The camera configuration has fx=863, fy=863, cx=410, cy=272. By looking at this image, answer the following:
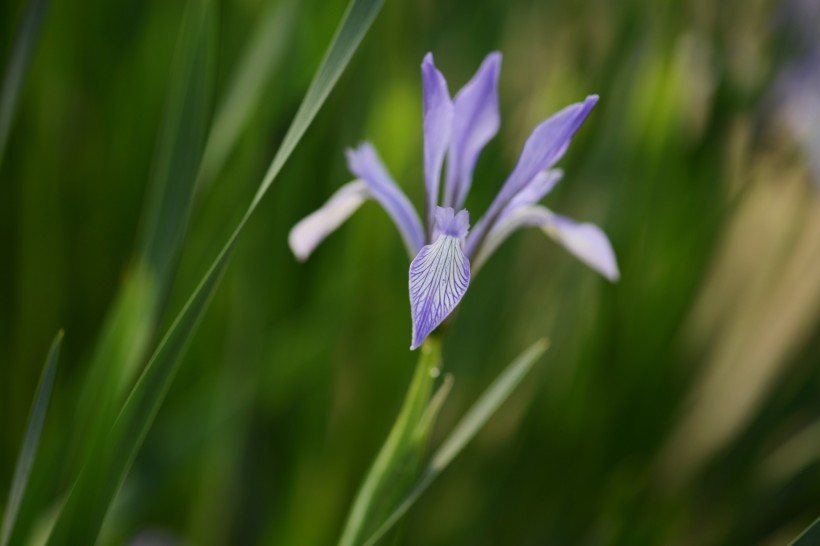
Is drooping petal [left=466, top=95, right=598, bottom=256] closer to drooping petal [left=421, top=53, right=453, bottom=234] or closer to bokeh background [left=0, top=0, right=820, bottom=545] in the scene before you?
drooping petal [left=421, top=53, right=453, bottom=234]

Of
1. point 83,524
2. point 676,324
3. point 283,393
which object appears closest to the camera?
point 83,524

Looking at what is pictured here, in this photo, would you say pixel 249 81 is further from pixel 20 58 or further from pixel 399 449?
pixel 399 449

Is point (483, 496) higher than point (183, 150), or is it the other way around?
point (183, 150)

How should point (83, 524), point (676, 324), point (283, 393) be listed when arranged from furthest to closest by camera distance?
point (676, 324)
point (283, 393)
point (83, 524)

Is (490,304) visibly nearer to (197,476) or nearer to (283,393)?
(283,393)

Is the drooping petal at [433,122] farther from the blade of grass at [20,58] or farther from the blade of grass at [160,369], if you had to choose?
the blade of grass at [20,58]

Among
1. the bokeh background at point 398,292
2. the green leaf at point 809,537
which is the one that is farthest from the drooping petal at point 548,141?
the bokeh background at point 398,292

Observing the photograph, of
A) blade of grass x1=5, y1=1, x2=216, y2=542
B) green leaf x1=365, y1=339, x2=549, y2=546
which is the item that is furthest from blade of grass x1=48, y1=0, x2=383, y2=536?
green leaf x1=365, y1=339, x2=549, y2=546

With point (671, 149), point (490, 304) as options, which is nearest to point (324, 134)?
point (490, 304)
